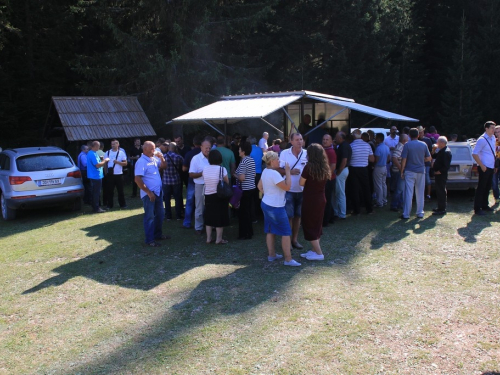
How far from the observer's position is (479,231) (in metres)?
8.24

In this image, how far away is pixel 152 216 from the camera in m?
7.96

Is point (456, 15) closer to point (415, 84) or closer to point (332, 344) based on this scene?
point (415, 84)

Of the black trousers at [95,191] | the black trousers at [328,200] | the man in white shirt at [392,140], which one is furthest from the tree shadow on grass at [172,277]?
the man in white shirt at [392,140]

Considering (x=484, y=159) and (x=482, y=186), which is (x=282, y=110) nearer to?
(x=484, y=159)

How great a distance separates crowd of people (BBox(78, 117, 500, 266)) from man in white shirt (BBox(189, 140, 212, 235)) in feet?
0.06

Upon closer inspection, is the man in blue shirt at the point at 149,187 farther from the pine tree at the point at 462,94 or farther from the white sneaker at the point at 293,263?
the pine tree at the point at 462,94

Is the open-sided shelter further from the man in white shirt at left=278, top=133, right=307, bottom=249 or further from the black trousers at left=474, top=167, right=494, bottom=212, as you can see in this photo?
the black trousers at left=474, top=167, right=494, bottom=212

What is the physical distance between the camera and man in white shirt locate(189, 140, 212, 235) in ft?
27.8

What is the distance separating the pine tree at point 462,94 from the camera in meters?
26.8

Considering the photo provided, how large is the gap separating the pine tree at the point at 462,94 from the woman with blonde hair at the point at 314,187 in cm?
2355

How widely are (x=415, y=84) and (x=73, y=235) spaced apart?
2603 centimetres

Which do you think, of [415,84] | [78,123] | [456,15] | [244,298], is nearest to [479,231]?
[244,298]

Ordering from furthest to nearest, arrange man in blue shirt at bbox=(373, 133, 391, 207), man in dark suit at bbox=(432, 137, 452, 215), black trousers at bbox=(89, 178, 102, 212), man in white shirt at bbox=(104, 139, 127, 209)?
man in white shirt at bbox=(104, 139, 127, 209) < black trousers at bbox=(89, 178, 102, 212) < man in blue shirt at bbox=(373, 133, 391, 207) < man in dark suit at bbox=(432, 137, 452, 215)

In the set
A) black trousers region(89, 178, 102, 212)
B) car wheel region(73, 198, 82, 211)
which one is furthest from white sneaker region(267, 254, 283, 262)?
car wheel region(73, 198, 82, 211)
